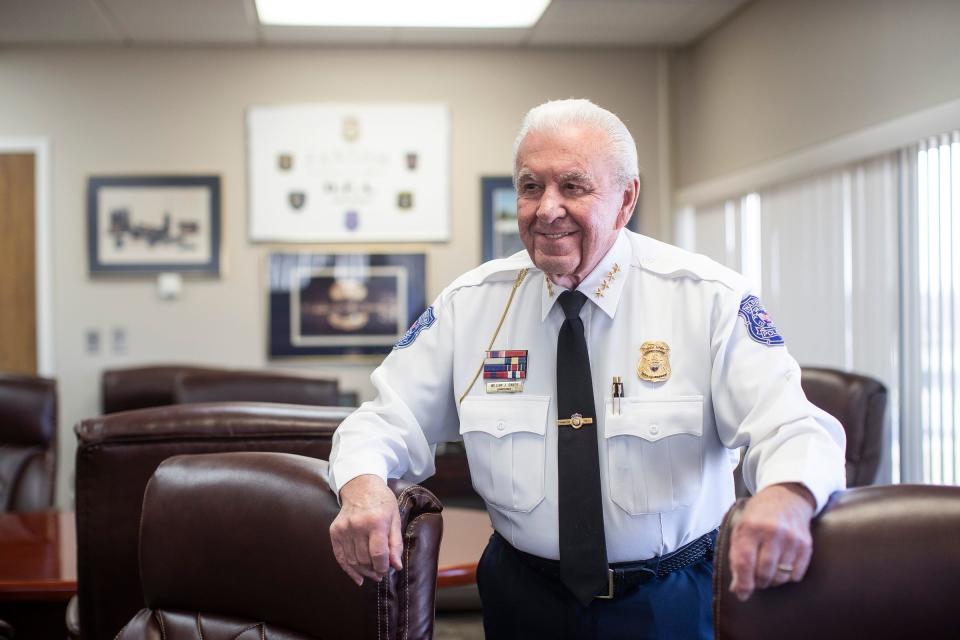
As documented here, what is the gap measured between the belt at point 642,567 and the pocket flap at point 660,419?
20 centimetres

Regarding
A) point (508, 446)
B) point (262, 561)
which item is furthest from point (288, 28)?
point (262, 561)

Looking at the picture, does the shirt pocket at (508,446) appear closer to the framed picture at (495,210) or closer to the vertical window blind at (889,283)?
the vertical window blind at (889,283)

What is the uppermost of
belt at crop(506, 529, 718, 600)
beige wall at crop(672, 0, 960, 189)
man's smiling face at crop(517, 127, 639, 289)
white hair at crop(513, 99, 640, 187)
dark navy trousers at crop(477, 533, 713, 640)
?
beige wall at crop(672, 0, 960, 189)

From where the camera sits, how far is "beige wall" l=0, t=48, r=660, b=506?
4996 millimetres

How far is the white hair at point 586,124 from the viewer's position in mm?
1667

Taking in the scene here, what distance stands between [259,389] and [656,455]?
2177 mm

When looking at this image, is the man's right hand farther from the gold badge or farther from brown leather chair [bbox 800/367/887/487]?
brown leather chair [bbox 800/367/887/487]

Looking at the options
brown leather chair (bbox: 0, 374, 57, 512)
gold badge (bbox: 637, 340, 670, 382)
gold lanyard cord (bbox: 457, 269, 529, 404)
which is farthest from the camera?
brown leather chair (bbox: 0, 374, 57, 512)

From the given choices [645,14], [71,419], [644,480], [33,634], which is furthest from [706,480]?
[71,419]

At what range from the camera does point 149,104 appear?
16.5ft

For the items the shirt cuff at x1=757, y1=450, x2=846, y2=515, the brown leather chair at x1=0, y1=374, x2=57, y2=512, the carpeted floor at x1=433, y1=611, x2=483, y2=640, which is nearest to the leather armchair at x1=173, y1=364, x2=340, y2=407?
the brown leather chair at x1=0, y1=374, x2=57, y2=512

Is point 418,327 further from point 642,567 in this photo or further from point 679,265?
point 642,567

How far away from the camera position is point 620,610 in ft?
5.37

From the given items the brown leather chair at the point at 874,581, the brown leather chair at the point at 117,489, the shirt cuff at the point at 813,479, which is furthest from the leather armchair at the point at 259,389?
the brown leather chair at the point at 874,581
